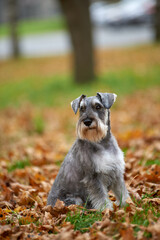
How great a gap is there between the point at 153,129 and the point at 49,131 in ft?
8.99

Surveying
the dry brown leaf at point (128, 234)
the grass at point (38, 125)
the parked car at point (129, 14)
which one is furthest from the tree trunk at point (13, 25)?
the dry brown leaf at point (128, 234)

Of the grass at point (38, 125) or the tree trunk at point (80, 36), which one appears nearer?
the grass at point (38, 125)

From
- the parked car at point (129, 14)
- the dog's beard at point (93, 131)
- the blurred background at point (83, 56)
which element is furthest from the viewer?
the parked car at point (129, 14)

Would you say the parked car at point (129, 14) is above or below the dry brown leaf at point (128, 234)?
above

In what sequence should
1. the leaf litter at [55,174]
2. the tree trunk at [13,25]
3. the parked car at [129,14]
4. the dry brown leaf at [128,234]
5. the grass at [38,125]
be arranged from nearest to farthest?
1. the dry brown leaf at [128,234]
2. the leaf litter at [55,174]
3. the grass at [38,125]
4. the tree trunk at [13,25]
5. the parked car at [129,14]

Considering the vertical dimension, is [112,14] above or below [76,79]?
above

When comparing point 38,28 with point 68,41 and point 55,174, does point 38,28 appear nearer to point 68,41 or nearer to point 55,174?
point 68,41

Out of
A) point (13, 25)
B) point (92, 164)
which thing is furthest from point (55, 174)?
point (13, 25)

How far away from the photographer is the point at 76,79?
13.4m

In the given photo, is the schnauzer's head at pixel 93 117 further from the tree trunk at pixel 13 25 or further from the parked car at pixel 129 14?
the parked car at pixel 129 14

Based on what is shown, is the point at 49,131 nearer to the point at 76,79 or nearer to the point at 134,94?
the point at 134,94

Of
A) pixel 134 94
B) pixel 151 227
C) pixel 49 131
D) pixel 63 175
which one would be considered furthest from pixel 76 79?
pixel 151 227

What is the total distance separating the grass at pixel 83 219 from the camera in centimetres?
359

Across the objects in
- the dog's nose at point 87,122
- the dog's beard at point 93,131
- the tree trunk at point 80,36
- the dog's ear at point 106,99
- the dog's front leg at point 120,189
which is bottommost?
the dog's front leg at point 120,189
